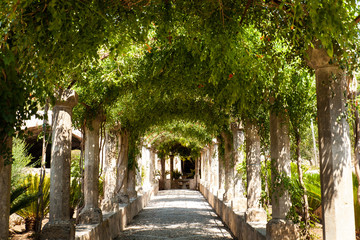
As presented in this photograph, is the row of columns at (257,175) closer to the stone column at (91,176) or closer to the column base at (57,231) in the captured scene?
the column base at (57,231)

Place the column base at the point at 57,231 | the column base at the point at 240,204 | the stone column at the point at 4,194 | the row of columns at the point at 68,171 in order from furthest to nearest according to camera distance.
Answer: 1. the column base at the point at 240,204
2. the row of columns at the point at 68,171
3. the column base at the point at 57,231
4. the stone column at the point at 4,194

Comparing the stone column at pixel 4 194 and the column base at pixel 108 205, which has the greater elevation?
the stone column at pixel 4 194

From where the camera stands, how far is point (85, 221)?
740 centimetres

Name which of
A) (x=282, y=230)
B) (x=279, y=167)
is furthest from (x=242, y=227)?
(x=279, y=167)

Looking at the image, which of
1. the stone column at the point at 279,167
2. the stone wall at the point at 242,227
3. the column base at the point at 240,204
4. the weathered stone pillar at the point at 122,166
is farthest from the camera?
the weathered stone pillar at the point at 122,166

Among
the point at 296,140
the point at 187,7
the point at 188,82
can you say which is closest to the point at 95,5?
the point at 187,7

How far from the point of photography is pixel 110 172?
10.3 metres

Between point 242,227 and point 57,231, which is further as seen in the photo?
point 242,227

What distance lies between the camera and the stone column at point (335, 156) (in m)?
3.28

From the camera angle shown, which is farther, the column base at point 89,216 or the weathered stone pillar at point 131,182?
the weathered stone pillar at point 131,182

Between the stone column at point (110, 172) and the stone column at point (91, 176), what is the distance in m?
2.21

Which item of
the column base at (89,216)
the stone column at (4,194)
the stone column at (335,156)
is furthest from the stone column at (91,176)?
the stone column at (335,156)

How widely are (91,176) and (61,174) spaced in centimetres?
232

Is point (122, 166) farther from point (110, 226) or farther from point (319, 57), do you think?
point (319, 57)
